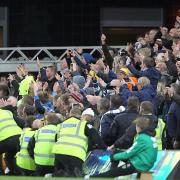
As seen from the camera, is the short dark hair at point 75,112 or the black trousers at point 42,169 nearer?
the short dark hair at point 75,112

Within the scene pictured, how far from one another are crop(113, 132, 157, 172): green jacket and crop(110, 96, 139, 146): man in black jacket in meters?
1.36

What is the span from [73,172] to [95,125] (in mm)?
1483

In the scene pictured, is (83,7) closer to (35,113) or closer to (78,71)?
(78,71)

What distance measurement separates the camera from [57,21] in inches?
1357

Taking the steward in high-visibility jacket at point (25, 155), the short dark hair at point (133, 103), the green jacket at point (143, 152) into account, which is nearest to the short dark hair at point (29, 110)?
the steward in high-visibility jacket at point (25, 155)

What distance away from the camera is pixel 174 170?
37.1 feet

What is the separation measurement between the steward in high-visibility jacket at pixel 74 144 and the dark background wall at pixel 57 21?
19116mm

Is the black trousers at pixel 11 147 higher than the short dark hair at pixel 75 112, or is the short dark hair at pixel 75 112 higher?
the short dark hair at pixel 75 112

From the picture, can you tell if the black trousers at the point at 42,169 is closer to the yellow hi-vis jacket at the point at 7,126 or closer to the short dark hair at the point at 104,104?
the yellow hi-vis jacket at the point at 7,126

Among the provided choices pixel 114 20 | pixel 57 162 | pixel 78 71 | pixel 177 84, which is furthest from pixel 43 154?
pixel 114 20

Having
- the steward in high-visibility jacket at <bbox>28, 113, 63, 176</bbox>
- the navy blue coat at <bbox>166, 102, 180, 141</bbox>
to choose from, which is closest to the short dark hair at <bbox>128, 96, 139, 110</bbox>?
the navy blue coat at <bbox>166, 102, 180, 141</bbox>

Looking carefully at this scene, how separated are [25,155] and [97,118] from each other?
1.56 m

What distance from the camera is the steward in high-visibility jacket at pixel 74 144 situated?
15.3 meters

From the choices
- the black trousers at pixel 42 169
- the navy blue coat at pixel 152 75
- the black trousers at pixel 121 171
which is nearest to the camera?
the black trousers at pixel 121 171
